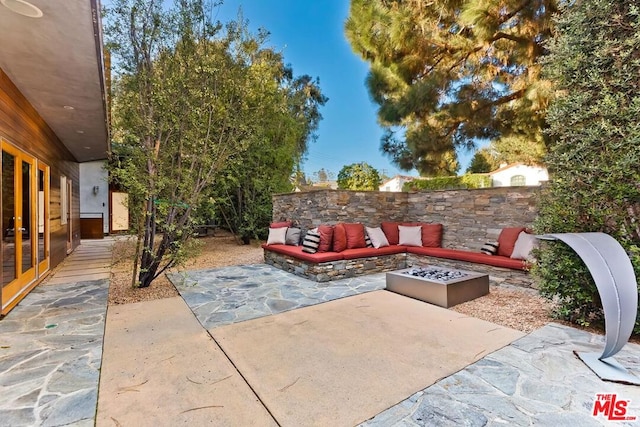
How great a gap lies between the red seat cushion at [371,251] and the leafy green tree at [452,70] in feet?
6.98

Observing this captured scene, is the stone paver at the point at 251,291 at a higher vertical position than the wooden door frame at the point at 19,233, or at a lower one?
lower

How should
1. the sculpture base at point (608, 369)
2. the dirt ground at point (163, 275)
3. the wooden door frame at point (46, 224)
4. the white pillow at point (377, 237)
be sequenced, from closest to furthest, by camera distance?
the sculpture base at point (608, 369), the dirt ground at point (163, 275), the wooden door frame at point (46, 224), the white pillow at point (377, 237)

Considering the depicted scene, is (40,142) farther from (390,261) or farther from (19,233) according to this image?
(390,261)

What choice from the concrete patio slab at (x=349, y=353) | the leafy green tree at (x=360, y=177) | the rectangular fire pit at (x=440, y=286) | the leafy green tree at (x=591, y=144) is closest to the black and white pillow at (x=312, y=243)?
the rectangular fire pit at (x=440, y=286)

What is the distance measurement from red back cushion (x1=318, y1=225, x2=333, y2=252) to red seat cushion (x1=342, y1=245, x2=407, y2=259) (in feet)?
0.97

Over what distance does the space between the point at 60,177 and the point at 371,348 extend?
7646 millimetres

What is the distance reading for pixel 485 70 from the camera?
5.94m

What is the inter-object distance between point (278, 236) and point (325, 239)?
152cm

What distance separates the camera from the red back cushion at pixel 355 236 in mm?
5883

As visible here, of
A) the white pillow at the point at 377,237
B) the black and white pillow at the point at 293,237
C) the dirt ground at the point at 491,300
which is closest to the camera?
the dirt ground at the point at 491,300

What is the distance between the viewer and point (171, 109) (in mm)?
4305

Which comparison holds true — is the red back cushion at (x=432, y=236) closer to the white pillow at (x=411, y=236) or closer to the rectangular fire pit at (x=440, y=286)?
the white pillow at (x=411, y=236)

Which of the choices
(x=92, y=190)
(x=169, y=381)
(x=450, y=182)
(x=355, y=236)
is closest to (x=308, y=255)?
(x=355, y=236)

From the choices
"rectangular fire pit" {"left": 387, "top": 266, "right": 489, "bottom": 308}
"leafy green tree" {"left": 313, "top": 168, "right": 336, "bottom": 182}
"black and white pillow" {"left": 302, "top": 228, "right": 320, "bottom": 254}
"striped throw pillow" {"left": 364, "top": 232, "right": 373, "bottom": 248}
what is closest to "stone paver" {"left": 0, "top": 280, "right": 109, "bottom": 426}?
"black and white pillow" {"left": 302, "top": 228, "right": 320, "bottom": 254}
